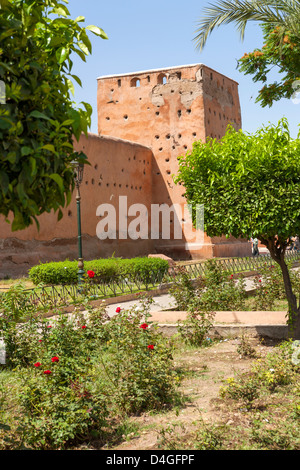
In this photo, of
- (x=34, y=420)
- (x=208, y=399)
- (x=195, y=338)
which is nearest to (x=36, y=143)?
(x=34, y=420)

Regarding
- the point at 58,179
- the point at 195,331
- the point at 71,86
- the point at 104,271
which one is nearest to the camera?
the point at 58,179

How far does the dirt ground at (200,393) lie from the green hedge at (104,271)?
253 inches

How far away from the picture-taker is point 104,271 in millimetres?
13875

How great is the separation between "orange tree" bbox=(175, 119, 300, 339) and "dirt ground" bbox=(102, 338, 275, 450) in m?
0.96

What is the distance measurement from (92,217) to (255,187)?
14316 mm

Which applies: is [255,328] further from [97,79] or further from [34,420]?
[97,79]

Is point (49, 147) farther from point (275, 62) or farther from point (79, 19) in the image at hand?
point (275, 62)

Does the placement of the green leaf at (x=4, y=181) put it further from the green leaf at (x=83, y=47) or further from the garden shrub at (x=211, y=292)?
the garden shrub at (x=211, y=292)

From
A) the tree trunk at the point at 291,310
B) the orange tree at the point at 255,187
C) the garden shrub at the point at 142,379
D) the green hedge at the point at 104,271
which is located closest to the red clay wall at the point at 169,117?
the green hedge at the point at 104,271

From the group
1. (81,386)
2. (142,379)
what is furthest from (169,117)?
(81,386)

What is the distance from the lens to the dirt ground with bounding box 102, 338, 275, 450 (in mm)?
3766

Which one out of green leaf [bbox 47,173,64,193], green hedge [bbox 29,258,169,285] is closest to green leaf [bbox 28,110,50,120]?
green leaf [bbox 47,173,64,193]

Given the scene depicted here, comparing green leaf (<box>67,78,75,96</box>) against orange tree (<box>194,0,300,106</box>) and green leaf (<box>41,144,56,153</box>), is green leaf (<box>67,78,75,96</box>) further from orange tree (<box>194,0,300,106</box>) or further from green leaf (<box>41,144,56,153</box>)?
orange tree (<box>194,0,300,106</box>)

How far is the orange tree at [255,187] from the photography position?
5.84 meters
